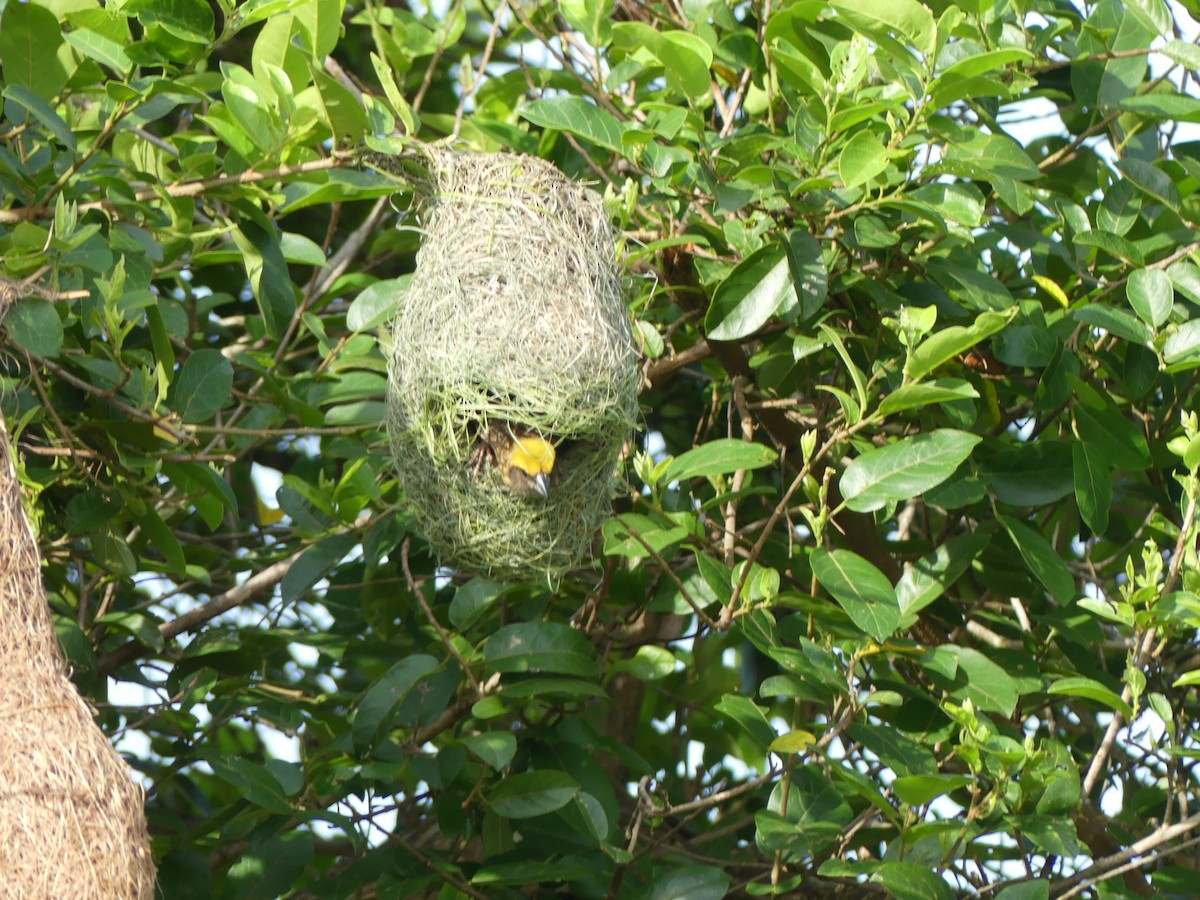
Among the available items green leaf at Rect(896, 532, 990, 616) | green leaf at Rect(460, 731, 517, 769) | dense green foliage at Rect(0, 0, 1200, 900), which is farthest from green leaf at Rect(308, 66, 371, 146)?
green leaf at Rect(896, 532, 990, 616)

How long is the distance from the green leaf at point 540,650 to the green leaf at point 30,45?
99 centimetres

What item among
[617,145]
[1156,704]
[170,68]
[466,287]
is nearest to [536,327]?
[466,287]

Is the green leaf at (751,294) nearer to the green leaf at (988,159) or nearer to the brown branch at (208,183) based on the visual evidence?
the green leaf at (988,159)

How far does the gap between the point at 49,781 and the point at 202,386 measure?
0.67m

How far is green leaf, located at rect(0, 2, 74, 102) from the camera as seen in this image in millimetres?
1938

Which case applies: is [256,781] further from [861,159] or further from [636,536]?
[861,159]

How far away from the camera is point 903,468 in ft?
6.24

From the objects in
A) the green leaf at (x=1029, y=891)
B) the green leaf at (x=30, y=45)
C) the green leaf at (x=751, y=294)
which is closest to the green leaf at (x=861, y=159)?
the green leaf at (x=751, y=294)

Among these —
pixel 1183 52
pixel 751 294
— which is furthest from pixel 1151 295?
pixel 751 294

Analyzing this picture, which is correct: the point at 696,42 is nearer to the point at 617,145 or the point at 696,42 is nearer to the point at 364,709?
the point at 617,145

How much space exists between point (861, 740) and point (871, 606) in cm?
22

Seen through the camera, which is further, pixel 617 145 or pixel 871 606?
pixel 617 145

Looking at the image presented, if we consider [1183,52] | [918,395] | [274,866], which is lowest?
[274,866]

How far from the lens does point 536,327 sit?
6.23ft
